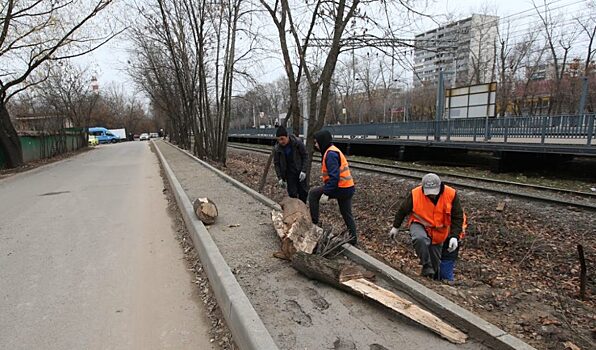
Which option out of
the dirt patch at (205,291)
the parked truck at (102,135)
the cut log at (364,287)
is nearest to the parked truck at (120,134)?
the parked truck at (102,135)

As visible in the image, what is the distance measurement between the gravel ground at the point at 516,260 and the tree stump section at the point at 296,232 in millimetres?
1019

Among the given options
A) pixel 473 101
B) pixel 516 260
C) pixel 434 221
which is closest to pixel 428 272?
pixel 434 221

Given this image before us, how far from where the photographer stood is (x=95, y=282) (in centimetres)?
438

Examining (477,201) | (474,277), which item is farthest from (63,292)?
(477,201)

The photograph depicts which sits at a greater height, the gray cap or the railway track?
the gray cap

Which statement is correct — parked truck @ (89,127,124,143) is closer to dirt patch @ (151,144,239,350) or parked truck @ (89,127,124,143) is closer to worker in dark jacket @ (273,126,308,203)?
dirt patch @ (151,144,239,350)

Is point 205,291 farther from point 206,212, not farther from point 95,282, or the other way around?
point 206,212

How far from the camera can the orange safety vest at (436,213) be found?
433cm

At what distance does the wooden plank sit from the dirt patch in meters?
1.21

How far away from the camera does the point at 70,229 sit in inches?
266

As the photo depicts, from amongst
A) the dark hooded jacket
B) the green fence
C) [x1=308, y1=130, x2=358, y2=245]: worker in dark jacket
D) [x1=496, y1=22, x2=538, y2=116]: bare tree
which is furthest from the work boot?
[x1=496, y1=22, x2=538, y2=116]: bare tree

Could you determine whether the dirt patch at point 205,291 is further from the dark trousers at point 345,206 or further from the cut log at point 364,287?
the dark trousers at point 345,206

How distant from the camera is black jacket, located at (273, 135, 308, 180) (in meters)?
6.79

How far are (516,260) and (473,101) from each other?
14777mm
